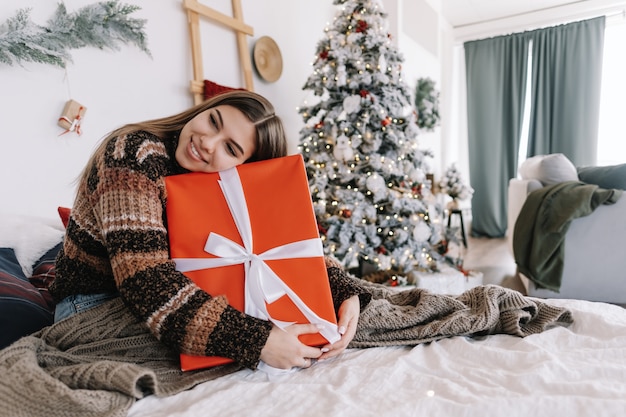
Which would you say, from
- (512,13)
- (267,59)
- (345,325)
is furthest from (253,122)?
(512,13)

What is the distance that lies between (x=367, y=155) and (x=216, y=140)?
1639 millimetres

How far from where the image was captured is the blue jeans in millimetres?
829

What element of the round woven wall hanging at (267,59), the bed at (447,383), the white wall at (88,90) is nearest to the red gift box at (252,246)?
the bed at (447,383)

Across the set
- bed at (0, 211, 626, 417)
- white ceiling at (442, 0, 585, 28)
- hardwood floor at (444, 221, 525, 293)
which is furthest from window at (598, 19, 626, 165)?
bed at (0, 211, 626, 417)

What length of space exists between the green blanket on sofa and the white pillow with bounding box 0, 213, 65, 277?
2283mm

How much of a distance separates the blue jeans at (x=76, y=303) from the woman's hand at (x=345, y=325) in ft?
1.55

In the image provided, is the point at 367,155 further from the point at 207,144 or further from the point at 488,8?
the point at 488,8

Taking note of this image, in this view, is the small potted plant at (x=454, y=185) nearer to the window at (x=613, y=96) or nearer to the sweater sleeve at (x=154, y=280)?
the window at (x=613, y=96)

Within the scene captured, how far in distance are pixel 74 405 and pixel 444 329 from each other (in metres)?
0.63

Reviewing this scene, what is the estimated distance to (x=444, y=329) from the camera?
80 centimetres

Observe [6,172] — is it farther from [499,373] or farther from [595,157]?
[595,157]

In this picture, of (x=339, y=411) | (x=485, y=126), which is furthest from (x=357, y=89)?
(x=485, y=126)

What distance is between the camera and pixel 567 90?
457 centimetres

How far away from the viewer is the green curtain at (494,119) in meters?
4.82
